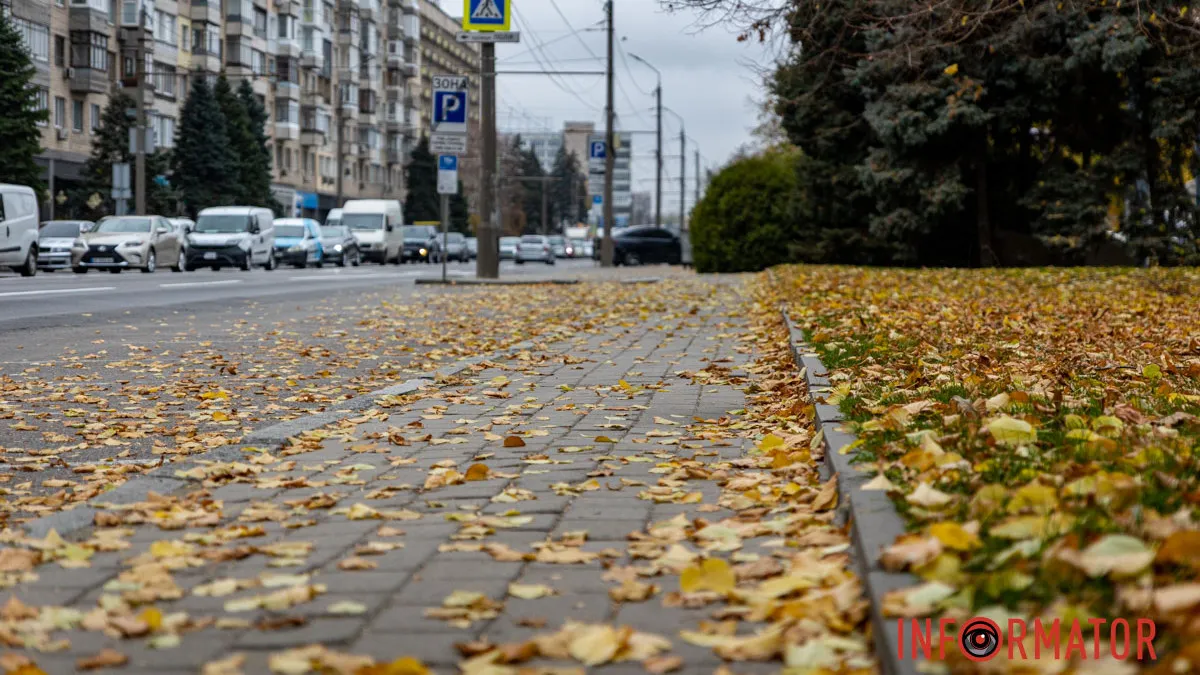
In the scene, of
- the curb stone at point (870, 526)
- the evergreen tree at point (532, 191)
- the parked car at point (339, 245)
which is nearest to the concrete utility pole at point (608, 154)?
the parked car at point (339, 245)

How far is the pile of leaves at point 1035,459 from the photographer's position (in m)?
3.38

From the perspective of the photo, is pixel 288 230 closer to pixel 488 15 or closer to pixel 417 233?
pixel 417 233

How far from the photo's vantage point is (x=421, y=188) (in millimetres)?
117938

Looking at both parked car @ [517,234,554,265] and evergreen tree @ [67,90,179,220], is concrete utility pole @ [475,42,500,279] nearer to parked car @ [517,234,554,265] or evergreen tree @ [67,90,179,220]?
evergreen tree @ [67,90,179,220]

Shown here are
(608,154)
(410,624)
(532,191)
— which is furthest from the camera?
(532,191)

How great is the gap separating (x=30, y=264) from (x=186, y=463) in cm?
2953

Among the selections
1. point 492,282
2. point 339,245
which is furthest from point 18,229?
point 339,245

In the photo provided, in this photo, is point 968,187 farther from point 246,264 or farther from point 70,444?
point 70,444

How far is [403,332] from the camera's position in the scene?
1582 cm

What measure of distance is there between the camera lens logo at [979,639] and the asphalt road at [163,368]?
3833 millimetres

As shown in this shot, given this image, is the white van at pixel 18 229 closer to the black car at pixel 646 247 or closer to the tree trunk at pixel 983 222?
the tree trunk at pixel 983 222

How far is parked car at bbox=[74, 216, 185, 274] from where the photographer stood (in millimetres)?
37875

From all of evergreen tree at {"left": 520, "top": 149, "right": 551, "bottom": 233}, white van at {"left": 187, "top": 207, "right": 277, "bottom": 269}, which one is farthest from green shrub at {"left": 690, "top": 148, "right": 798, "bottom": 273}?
evergreen tree at {"left": 520, "top": 149, "right": 551, "bottom": 233}

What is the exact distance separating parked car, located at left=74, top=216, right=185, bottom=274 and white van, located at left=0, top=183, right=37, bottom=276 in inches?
136
